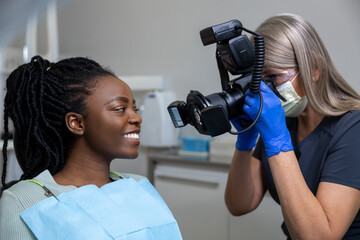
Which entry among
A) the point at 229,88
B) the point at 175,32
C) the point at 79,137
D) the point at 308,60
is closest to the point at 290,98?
the point at 308,60

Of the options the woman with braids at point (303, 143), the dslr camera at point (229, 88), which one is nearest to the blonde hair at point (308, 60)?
the woman with braids at point (303, 143)

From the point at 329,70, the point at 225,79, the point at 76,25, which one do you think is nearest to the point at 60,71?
the point at 225,79

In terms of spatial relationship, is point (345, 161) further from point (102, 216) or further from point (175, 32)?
point (175, 32)

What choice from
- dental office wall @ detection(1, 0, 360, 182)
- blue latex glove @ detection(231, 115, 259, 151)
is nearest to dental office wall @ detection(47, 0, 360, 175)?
dental office wall @ detection(1, 0, 360, 182)

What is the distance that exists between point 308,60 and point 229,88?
0.28 meters

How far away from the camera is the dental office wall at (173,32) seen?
1.77m

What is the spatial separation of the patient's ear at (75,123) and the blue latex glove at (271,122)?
0.41 m

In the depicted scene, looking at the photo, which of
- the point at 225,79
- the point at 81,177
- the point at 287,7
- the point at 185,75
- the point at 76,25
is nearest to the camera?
the point at 81,177

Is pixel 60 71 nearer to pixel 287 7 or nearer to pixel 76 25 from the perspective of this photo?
pixel 287 7

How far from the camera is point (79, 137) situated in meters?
0.91

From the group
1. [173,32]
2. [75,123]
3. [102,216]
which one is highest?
[173,32]

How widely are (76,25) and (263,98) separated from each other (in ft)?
8.23

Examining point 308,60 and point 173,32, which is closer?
point 308,60

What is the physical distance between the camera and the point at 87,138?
896mm
